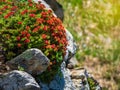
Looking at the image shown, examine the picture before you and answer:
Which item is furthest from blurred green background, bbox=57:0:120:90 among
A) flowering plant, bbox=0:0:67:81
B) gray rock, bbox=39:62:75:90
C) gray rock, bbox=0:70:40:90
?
gray rock, bbox=0:70:40:90

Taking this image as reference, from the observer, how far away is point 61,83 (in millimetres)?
12367

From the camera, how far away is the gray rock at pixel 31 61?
10.9 meters

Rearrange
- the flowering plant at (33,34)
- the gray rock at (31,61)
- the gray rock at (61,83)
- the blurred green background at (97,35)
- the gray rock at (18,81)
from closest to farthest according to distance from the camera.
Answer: the gray rock at (18,81) < the gray rock at (31,61) < the flowering plant at (33,34) < the gray rock at (61,83) < the blurred green background at (97,35)

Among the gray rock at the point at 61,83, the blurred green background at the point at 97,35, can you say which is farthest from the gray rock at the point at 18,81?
the blurred green background at the point at 97,35

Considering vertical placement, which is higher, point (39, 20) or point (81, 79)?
point (39, 20)

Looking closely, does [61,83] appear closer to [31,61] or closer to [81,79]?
[81,79]

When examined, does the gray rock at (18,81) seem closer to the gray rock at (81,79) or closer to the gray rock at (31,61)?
the gray rock at (31,61)

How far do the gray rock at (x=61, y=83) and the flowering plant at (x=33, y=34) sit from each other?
0.22 m

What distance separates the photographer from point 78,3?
86.7 feet

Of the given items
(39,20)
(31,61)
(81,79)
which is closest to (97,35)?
(81,79)

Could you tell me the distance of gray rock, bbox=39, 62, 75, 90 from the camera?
469 inches

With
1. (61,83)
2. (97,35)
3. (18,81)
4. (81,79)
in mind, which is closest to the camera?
(18,81)

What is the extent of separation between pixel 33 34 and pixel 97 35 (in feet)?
48.6

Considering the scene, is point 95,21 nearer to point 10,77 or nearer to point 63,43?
point 63,43
